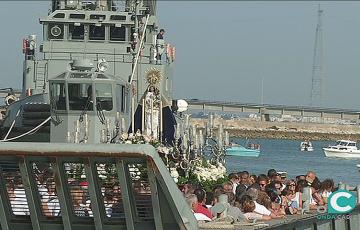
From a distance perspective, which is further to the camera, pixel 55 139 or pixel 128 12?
pixel 128 12

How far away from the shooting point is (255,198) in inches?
549

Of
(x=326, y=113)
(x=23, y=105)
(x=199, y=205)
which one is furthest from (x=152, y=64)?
(x=326, y=113)

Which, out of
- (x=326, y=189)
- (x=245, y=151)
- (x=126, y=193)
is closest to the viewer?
(x=126, y=193)

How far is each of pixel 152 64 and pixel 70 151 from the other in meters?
18.6

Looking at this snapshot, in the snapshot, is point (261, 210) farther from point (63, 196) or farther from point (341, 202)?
point (63, 196)

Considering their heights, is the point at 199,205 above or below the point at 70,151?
below

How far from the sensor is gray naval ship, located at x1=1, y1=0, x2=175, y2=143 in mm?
23188

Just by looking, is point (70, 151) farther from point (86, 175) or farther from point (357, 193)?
point (357, 193)

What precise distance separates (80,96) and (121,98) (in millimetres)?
1152

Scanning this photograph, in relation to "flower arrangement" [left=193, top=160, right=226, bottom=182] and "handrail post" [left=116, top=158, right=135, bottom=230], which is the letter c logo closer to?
"handrail post" [left=116, top=158, right=135, bottom=230]

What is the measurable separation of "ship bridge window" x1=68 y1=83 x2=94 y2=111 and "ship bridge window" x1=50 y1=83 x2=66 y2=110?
6.3 inches

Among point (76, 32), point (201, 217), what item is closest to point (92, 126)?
point (76, 32)

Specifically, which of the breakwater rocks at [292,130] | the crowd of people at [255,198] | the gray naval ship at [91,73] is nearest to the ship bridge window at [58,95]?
the gray naval ship at [91,73]

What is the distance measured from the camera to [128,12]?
31.4 m
